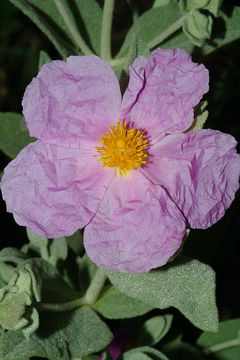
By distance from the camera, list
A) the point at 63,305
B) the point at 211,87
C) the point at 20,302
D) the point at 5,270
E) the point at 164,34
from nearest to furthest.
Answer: the point at 20,302 → the point at 63,305 → the point at 5,270 → the point at 164,34 → the point at 211,87

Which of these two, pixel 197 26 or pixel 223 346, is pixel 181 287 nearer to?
pixel 223 346

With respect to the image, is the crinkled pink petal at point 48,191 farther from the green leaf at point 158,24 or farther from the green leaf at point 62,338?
the green leaf at point 158,24

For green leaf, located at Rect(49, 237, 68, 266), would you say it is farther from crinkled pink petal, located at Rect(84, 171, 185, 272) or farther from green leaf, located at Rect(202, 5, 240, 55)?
green leaf, located at Rect(202, 5, 240, 55)

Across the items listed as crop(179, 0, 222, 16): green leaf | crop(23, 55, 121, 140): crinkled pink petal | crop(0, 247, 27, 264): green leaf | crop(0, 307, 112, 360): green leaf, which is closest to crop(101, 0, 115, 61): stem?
crop(179, 0, 222, 16): green leaf

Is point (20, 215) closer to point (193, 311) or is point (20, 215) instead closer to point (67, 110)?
point (67, 110)

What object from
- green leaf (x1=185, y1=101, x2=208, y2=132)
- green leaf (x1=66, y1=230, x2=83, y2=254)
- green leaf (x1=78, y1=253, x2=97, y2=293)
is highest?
green leaf (x1=185, y1=101, x2=208, y2=132)

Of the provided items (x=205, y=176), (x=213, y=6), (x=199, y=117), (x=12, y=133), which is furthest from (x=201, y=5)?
(x=12, y=133)

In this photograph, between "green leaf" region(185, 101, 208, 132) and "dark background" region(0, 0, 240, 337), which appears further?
"dark background" region(0, 0, 240, 337)
